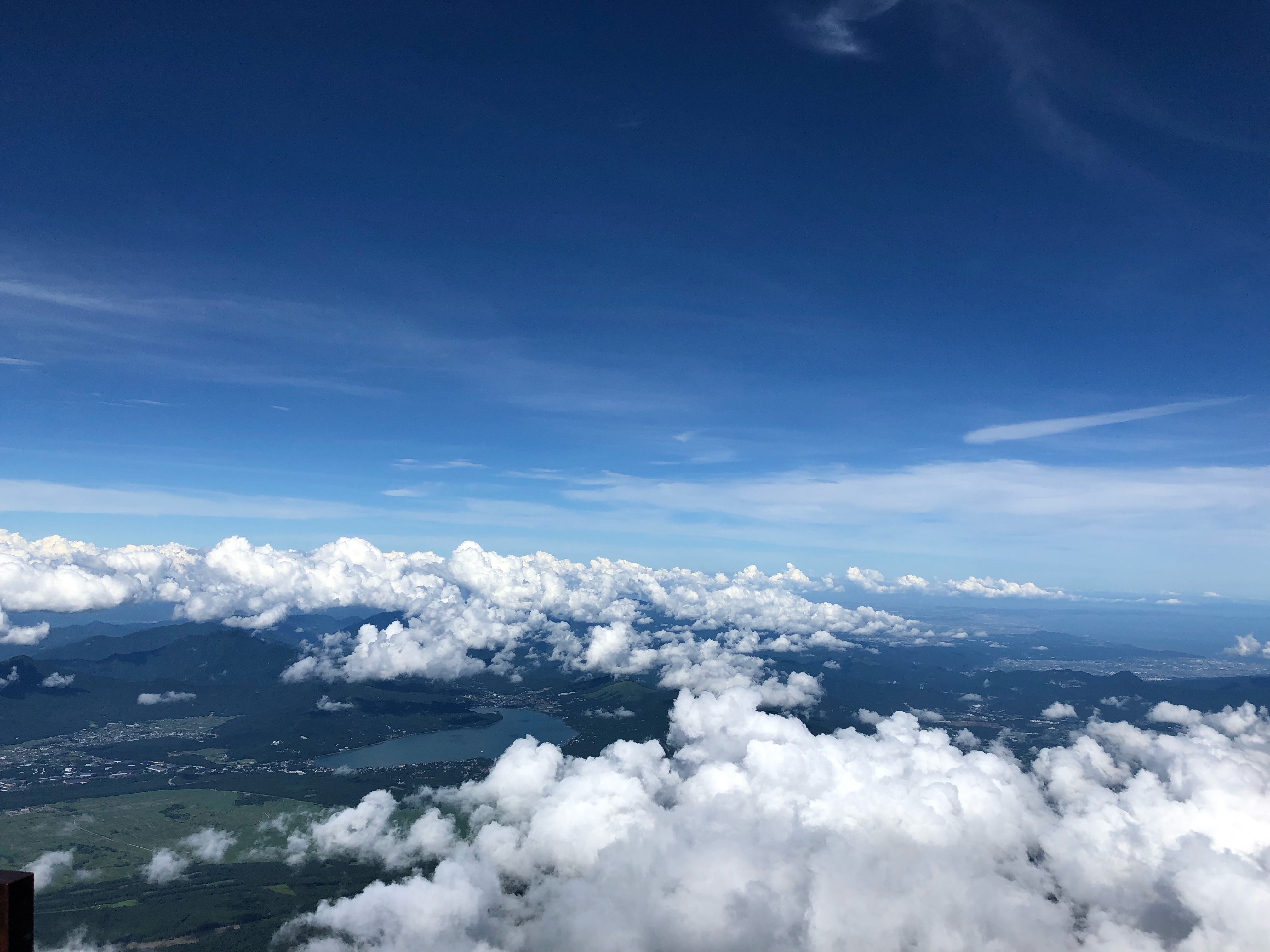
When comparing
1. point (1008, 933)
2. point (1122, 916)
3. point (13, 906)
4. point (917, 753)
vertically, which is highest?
point (13, 906)

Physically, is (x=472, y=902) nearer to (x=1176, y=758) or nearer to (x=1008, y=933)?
(x=1008, y=933)

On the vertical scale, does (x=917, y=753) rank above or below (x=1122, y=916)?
above

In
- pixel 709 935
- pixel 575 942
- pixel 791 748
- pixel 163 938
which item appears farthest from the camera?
pixel 163 938

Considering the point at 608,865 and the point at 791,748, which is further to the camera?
the point at 791,748

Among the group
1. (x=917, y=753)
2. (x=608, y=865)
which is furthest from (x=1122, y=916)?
(x=608, y=865)

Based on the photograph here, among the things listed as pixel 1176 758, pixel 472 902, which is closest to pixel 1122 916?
pixel 1176 758

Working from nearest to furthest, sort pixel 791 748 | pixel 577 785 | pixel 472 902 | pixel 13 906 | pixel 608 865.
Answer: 1. pixel 13 906
2. pixel 608 865
3. pixel 791 748
4. pixel 472 902
5. pixel 577 785

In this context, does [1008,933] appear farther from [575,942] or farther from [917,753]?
[575,942]
